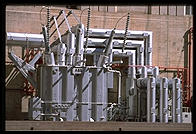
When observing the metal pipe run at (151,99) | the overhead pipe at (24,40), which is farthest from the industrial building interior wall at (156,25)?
the metal pipe run at (151,99)

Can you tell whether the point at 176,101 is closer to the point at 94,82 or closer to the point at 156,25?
the point at 94,82

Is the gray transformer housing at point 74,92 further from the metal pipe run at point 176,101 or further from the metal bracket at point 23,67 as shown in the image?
the metal pipe run at point 176,101

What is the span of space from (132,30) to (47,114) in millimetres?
4731

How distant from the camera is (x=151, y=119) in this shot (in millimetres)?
11492

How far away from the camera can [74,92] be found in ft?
36.2

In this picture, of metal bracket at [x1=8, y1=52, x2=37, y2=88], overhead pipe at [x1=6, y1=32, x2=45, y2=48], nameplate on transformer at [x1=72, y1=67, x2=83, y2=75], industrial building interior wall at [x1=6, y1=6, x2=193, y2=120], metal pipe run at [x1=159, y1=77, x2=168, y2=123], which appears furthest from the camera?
industrial building interior wall at [x1=6, y1=6, x2=193, y2=120]

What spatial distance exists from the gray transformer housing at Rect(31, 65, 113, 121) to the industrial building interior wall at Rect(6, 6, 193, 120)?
2643 millimetres

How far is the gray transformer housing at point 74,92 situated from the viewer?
10844mm

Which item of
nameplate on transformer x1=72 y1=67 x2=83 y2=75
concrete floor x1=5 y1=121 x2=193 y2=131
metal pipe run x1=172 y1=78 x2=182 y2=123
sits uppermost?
nameplate on transformer x1=72 y1=67 x2=83 y2=75

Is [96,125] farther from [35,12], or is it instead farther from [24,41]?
[35,12]

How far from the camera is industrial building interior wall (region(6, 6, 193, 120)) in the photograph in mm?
13352

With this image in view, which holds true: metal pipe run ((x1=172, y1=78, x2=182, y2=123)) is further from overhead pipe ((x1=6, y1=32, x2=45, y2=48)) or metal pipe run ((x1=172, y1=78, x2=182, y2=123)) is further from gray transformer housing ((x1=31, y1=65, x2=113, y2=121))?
overhead pipe ((x1=6, y1=32, x2=45, y2=48))

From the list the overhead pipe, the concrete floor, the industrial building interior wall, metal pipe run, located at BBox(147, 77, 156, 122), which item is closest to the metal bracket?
the overhead pipe
